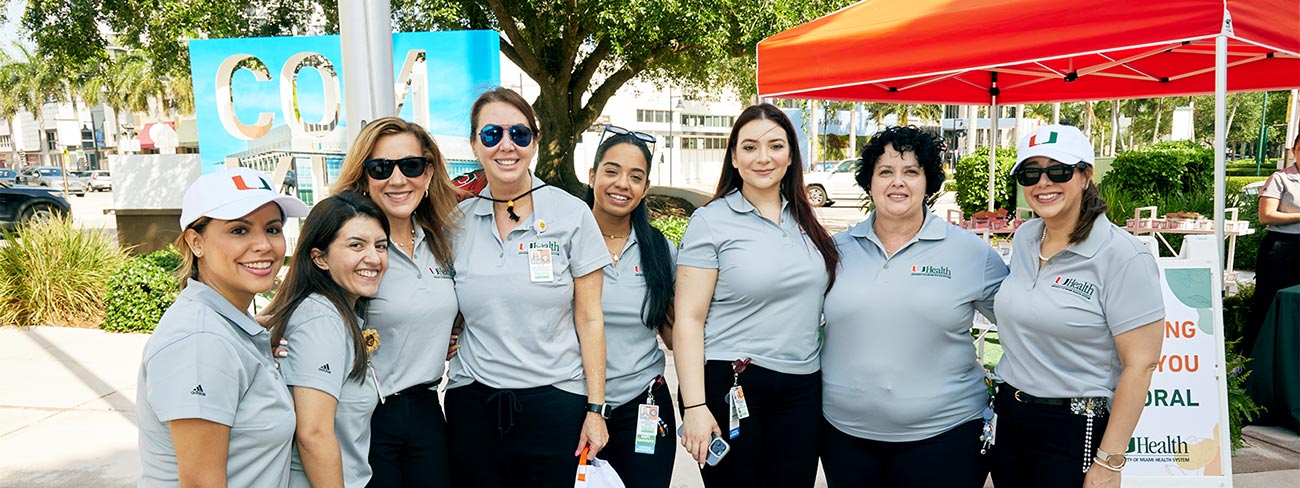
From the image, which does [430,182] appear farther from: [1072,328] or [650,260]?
[1072,328]

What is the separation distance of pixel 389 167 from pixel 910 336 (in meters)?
1.72

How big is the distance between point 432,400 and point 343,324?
16.8 inches

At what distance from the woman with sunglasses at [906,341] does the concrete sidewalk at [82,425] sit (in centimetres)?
164

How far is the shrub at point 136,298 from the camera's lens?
7.39 metres

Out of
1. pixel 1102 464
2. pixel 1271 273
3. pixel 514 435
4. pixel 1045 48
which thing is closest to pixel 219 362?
pixel 514 435

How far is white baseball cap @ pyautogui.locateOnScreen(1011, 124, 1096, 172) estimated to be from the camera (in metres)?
2.35

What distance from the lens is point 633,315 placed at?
8.79ft

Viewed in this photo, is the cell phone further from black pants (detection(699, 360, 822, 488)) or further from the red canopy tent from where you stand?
the red canopy tent

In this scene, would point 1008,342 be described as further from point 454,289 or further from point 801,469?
point 454,289

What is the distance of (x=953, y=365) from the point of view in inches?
99.3

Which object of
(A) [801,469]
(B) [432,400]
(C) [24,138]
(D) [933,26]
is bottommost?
(A) [801,469]

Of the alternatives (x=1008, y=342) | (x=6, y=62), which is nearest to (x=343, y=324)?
(x=1008, y=342)

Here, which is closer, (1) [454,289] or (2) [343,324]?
(2) [343,324]

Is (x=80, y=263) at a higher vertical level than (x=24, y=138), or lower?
lower
